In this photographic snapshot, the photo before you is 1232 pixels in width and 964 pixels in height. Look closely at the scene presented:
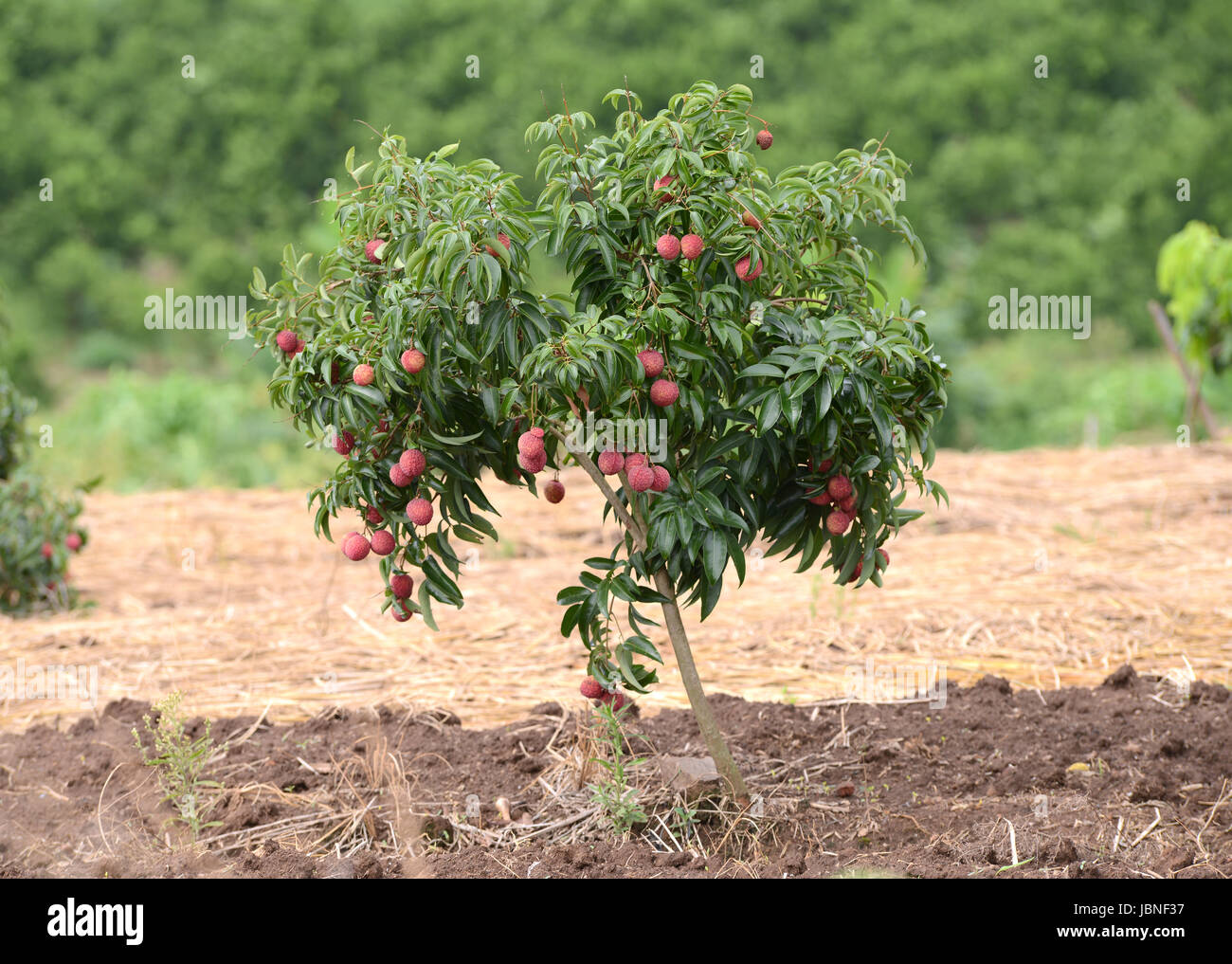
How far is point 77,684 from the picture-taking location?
429cm

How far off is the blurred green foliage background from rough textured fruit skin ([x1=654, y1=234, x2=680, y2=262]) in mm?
13794

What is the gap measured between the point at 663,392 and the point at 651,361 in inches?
2.7

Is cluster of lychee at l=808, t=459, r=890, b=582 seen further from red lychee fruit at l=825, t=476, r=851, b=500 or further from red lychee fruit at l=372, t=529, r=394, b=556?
red lychee fruit at l=372, t=529, r=394, b=556

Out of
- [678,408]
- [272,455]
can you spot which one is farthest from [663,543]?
[272,455]

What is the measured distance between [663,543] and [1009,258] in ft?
50.5

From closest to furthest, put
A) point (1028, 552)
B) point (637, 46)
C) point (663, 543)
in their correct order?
point (663, 543) → point (1028, 552) → point (637, 46)

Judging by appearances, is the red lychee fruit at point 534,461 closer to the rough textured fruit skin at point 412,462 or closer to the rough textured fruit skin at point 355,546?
the rough textured fruit skin at point 412,462

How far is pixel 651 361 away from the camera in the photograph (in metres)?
2.40

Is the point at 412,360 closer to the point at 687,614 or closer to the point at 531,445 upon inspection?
the point at 531,445

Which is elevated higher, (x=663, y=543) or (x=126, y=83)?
(x=126, y=83)

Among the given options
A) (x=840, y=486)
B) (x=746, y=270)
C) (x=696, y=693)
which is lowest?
(x=696, y=693)

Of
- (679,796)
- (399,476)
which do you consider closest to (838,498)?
(679,796)

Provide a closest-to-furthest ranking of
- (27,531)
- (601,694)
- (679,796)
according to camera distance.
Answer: (601,694) < (679,796) < (27,531)

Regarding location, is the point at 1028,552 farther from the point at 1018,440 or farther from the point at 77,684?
the point at 1018,440
